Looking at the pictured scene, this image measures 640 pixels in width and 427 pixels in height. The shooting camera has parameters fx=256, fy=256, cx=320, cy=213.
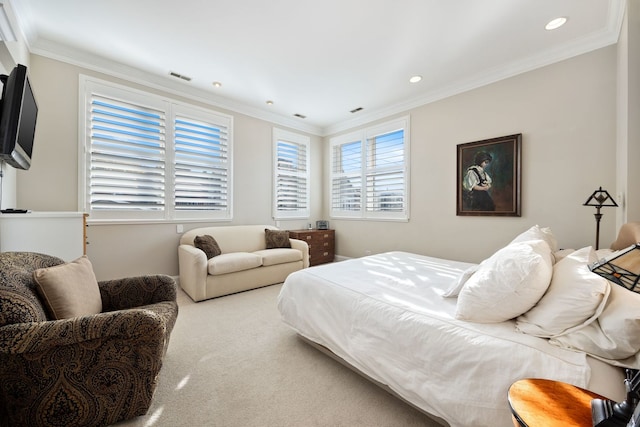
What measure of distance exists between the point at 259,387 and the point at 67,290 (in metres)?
1.27

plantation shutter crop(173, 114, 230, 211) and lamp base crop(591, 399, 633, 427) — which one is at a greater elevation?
plantation shutter crop(173, 114, 230, 211)

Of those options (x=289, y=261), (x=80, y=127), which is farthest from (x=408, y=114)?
(x=80, y=127)

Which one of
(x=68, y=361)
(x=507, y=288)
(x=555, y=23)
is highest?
(x=555, y=23)

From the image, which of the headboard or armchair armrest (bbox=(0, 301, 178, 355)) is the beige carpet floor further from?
the headboard

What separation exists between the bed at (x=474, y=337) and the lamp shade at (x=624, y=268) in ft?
1.69

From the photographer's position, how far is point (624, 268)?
649 millimetres

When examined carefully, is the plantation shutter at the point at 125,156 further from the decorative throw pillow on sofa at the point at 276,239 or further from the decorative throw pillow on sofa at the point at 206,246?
the decorative throw pillow on sofa at the point at 276,239

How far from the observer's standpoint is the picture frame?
3184 millimetres

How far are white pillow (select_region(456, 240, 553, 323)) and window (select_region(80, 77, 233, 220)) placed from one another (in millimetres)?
3912

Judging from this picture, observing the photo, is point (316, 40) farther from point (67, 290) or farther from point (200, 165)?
point (67, 290)

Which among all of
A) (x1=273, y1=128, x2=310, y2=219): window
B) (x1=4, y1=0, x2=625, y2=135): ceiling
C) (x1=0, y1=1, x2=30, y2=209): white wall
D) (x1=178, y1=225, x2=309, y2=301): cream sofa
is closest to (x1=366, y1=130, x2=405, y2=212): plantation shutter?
(x1=4, y1=0, x2=625, y2=135): ceiling

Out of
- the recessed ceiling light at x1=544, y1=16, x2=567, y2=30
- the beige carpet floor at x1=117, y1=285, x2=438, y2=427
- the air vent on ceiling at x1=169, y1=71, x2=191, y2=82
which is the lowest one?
the beige carpet floor at x1=117, y1=285, x2=438, y2=427

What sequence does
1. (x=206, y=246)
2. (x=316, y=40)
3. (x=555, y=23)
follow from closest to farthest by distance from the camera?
(x=555, y=23)
(x=316, y=40)
(x=206, y=246)

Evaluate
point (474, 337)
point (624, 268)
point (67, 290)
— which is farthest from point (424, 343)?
point (67, 290)
